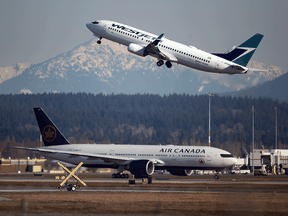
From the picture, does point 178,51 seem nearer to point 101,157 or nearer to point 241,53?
point 241,53

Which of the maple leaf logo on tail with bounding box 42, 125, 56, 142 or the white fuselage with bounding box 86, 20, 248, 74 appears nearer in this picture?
the white fuselage with bounding box 86, 20, 248, 74

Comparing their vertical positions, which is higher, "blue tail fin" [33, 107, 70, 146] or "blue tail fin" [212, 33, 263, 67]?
"blue tail fin" [212, 33, 263, 67]

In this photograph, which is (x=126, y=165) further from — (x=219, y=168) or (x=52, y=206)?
(x=52, y=206)

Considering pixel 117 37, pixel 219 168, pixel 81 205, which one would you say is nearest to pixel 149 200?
pixel 81 205

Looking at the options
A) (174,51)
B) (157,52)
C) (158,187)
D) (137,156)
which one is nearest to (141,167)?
(137,156)

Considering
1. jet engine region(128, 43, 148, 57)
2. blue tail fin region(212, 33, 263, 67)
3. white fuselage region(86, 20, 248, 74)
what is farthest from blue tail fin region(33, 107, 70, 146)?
blue tail fin region(212, 33, 263, 67)

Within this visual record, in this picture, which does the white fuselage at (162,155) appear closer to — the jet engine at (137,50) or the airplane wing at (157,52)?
the jet engine at (137,50)

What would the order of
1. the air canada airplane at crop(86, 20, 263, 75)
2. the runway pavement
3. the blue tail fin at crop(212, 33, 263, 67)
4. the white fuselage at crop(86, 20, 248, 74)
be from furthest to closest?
1. the blue tail fin at crop(212, 33, 263, 67)
2. the air canada airplane at crop(86, 20, 263, 75)
3. the white fuselage at crop(86, 20, 248, 74)
4. the runway pavement

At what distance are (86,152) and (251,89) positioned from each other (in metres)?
43.8

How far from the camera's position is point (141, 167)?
8325cm

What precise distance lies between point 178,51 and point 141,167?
25820 millimetres

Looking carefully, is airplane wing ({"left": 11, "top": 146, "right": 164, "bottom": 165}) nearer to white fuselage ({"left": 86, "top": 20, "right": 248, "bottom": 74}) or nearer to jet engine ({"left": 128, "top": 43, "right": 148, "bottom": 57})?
white fuselage ({"left": 86, "top": 20, "right": 248, "bottom": 74})

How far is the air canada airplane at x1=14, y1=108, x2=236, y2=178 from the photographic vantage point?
86.8m

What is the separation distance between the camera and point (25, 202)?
4462 centimetres
